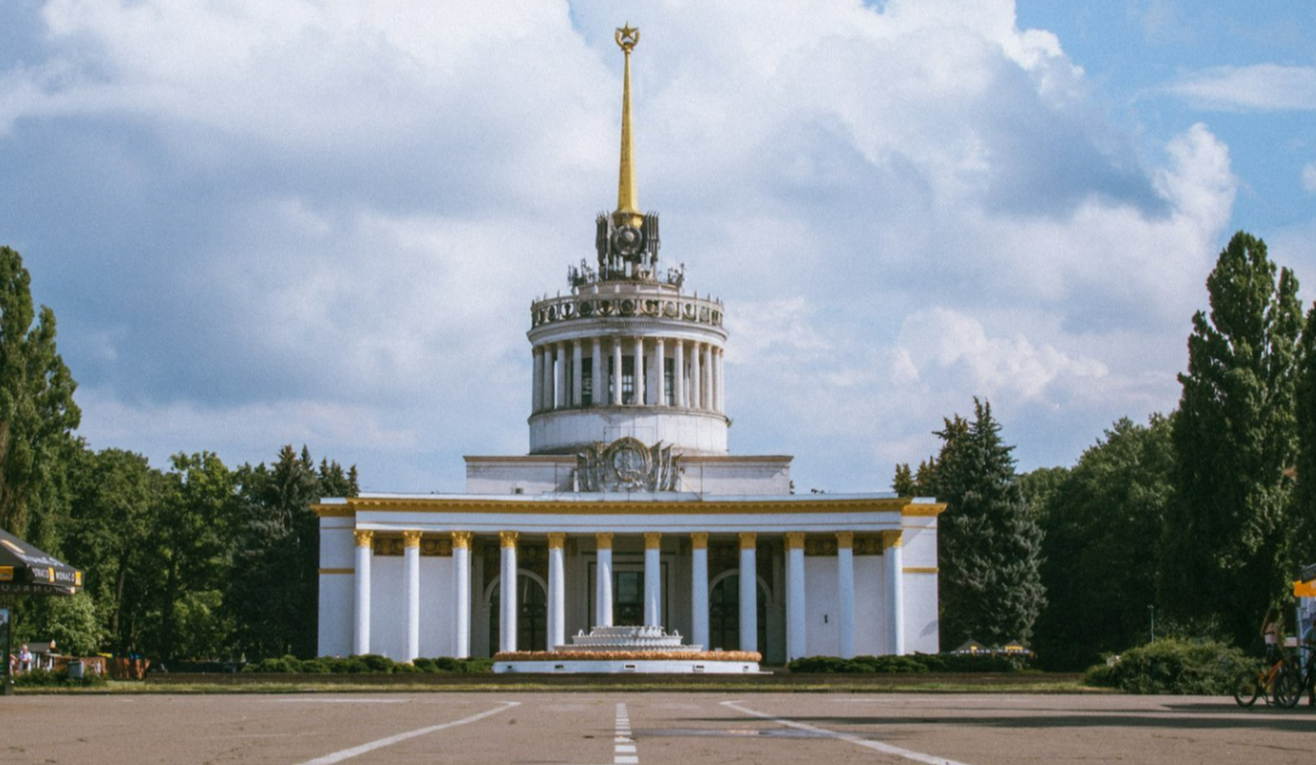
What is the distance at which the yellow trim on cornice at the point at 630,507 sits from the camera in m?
72.6

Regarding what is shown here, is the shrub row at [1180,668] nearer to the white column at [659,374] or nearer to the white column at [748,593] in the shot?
the white column at [748,593]

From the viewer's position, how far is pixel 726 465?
263 ft

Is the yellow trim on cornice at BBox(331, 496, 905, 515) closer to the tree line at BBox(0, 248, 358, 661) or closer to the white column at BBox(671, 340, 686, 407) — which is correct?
the tree line at BBox(0, 248, 358, 661)

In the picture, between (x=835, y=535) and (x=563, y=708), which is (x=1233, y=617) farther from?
(x=563, y=708)

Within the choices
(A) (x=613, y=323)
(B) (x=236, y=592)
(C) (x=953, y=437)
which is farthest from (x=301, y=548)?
(C) (x=953, y=437)

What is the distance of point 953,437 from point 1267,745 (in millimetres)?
70904

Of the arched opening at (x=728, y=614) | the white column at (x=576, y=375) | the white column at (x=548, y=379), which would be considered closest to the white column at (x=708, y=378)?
the white column at (x=576, y=375)

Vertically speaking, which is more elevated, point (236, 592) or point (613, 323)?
point (613, 323)

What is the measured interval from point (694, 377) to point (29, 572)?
53539mm

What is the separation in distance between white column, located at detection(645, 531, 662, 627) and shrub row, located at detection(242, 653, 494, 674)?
9069 millimetres

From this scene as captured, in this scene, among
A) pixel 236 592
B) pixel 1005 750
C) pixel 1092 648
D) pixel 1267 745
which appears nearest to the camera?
pixel 1005 750

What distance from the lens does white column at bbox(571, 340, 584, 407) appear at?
8425 centimetres

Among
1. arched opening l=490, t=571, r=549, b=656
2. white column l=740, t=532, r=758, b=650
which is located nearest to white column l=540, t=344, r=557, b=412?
arched opening l=490, t=571, r=549, b=656

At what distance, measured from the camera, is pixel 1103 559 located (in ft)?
267
